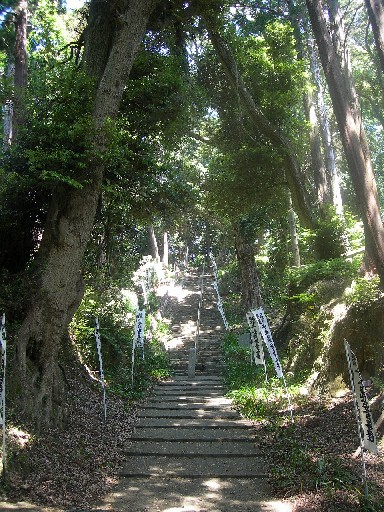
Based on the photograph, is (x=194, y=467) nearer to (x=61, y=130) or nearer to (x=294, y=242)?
(x=61, y=130)

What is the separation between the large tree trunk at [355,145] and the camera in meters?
6.89

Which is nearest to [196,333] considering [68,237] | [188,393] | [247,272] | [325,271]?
[247,272]

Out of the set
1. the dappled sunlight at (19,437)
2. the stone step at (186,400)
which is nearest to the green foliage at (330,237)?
the stone step at (186,400)

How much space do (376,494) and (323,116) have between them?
16.6m

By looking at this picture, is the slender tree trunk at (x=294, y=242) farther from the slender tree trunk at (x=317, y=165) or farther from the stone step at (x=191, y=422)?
the stone step at (x=191, y=422)

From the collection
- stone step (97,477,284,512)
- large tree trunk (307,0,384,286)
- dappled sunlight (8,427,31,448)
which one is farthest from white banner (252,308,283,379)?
dappled sunlight (8,427,31,448)

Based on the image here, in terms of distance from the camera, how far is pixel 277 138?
41.4ft

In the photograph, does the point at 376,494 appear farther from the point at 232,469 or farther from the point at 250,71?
the point at 250,71

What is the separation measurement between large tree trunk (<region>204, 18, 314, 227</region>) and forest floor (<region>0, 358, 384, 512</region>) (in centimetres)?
610

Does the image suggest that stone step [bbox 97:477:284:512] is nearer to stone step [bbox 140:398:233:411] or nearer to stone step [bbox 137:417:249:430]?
stone step [bbox 137:417:249:430]

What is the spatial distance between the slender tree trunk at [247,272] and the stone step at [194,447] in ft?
31.2

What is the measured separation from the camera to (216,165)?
14.2 m

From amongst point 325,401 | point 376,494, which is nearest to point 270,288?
point 325,401

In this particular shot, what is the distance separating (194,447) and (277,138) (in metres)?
8.50
